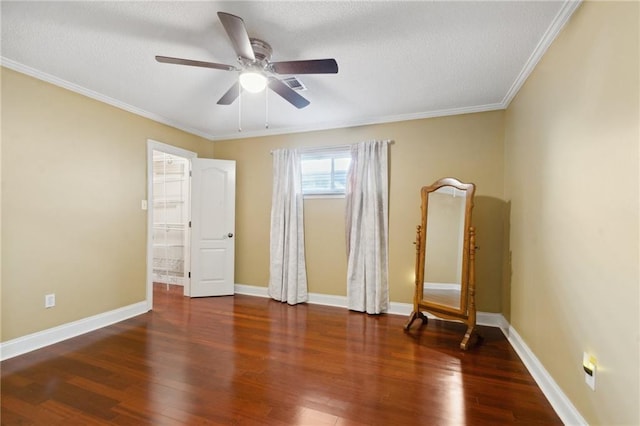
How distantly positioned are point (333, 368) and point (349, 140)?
2798mm

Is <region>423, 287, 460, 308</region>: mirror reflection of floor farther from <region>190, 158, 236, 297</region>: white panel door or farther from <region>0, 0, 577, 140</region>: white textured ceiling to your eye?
<region>190, 158, 236, 297</region>: white panel door

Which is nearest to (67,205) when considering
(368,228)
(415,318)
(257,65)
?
(257,65)

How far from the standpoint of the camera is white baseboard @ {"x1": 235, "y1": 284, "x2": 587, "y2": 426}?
1729mm

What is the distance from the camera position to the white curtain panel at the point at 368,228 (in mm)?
3637

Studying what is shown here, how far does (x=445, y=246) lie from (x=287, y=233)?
2120mm

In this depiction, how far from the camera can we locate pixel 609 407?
1361mm

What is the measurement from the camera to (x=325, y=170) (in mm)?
4133

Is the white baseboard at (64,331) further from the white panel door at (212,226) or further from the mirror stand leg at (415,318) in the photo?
the mirror stand leg at (415,318)

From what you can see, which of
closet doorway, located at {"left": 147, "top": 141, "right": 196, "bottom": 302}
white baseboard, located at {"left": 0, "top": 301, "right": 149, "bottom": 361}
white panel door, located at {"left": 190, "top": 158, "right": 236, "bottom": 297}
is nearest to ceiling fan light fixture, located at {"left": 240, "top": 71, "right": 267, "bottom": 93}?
white panel door, located at {"left": 190, "top": 158, "right": 236, "bottom": 297}

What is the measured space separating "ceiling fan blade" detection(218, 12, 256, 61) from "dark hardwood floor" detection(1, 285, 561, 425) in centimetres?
229

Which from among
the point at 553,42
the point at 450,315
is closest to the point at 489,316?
the point at 450,315

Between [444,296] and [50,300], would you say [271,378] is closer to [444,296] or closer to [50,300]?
[444,296]

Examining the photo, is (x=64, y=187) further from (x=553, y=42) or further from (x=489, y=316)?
(x=489, y=316)

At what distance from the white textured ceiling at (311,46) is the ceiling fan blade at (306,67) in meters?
0.25
